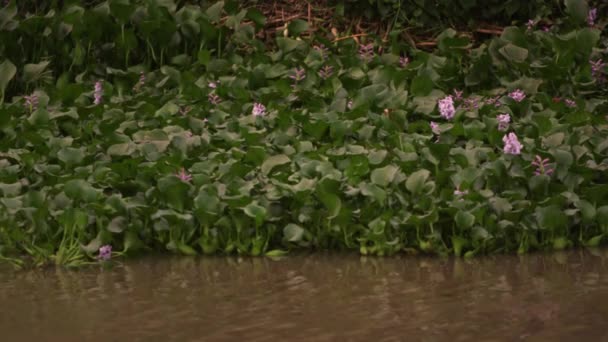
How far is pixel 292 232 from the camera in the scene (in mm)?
4492

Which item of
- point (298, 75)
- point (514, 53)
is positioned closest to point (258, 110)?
point (298, 75)

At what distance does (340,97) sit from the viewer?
5812 millimetres

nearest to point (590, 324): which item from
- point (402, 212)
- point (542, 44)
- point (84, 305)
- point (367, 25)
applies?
point (402, 212)

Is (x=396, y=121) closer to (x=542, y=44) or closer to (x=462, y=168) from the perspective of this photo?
(x=462, y=168)

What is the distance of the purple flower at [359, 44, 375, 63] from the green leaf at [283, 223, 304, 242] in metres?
2.17

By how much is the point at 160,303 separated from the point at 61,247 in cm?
75

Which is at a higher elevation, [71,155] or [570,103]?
[570,103]

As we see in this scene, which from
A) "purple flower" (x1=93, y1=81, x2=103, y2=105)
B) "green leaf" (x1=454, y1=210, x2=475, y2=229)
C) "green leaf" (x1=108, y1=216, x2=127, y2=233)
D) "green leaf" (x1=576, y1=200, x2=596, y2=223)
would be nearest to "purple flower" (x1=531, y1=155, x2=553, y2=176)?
"green leaf" (x1=576, y1=200, x2=596, y2=223)

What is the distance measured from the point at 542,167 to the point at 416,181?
56 centimetres

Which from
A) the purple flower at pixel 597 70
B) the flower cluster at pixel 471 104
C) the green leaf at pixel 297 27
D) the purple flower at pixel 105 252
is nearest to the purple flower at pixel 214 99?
the green leaf at pixel 297 27

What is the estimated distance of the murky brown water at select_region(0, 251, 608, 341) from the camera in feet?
11.1

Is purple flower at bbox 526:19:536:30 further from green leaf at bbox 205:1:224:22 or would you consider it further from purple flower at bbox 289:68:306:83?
green leaf at bbox 205:1:224:22

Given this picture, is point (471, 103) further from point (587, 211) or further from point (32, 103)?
point (32, 103)

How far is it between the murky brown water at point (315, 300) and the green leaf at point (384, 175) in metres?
0.34
